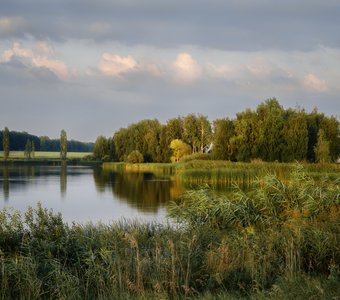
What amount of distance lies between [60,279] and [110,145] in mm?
78371

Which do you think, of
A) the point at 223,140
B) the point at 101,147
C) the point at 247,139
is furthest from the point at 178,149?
the point at 101,147

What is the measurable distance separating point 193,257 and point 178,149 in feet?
187

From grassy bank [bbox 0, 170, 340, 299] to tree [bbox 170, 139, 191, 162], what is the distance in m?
52.6

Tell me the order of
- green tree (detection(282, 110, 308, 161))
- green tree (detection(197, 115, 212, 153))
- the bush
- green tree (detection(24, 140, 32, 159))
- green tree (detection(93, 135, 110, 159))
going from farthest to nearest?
1. green tree (detection(24, 140, 32, 159))
2. green tree (detection(93, 135, 110, 159))
3. the bush
4. green tree (detection(197, 115, 212, 153))
5. green tree (detection(282, 110, 308, 161))

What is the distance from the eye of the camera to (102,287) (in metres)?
7.52

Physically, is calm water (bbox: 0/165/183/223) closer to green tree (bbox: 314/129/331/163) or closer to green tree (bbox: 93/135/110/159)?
green tree (bbox: 314/129/331/163)

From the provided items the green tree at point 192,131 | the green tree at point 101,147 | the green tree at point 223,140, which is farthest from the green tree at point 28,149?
the green tree at point 223,140

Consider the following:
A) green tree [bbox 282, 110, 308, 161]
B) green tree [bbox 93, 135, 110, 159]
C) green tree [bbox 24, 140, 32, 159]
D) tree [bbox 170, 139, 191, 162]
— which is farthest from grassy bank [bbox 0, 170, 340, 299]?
green tree [bbox 24, 140, 32, 159]

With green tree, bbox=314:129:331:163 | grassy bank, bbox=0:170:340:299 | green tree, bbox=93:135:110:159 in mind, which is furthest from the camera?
green tree, bbox=93:135:110:159

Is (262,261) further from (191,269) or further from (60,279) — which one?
(60,279)

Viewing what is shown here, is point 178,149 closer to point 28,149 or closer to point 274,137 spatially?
point 274,137

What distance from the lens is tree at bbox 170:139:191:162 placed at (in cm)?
6462

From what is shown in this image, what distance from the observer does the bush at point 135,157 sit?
234 feet

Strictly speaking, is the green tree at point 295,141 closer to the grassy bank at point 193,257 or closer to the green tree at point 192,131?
the green tree at point 192,131
